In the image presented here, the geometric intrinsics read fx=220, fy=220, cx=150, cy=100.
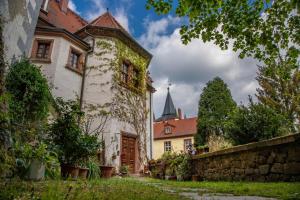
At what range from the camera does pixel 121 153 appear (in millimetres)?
10445

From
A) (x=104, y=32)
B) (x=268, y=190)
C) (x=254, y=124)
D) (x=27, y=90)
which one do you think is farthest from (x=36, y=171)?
(x=104, y=32)

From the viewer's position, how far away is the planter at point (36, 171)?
3550 mm

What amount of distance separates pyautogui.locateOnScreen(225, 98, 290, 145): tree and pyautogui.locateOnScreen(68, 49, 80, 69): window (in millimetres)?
7871

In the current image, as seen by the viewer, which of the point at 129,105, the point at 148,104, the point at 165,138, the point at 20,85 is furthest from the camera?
the point at 165,138

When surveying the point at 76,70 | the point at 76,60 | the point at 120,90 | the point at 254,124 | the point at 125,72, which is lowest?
the point at 254,124

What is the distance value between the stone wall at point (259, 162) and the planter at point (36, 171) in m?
4.51

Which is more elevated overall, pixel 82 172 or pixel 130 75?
pixel 130 75

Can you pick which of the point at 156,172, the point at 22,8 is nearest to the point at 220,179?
the point at 156,172

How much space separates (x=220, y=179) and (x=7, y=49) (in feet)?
21.7

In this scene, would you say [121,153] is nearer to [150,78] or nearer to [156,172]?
[156,172]

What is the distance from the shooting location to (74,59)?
36.8 feet

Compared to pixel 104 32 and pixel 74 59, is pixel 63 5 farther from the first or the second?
pixel 74 59

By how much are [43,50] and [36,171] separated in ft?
A: 27.2

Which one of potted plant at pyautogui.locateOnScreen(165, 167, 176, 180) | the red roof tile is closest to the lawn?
potted plant at pyautogui.locateOnScreen(165, 167, 176, 180)
